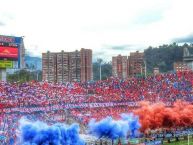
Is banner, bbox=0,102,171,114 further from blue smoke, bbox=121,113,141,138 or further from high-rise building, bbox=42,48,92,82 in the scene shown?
high-rise building, bbox=42,48,92,82

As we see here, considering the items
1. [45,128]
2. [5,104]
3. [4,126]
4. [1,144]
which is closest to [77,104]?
[5,104]

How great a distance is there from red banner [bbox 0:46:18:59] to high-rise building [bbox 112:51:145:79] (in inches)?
3251

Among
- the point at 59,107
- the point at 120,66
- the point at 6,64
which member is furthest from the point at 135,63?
the point at 6,64

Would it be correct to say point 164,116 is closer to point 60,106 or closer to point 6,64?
point 60,106

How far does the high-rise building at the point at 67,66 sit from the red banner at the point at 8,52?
67.6m

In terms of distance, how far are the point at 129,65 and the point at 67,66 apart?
2098cm

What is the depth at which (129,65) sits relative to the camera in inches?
5349

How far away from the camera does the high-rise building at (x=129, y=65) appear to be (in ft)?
435

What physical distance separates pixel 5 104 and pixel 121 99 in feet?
58.1

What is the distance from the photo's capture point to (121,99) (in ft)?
189

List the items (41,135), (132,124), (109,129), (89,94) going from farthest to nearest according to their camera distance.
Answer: (89,94) < (132,124) < (109,129) < (41,135)

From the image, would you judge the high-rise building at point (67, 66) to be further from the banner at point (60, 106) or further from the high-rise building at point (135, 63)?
the banner at point (60, 106)

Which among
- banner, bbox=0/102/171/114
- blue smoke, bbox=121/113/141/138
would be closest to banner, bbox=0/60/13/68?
banner, bbox=0/102/171/114

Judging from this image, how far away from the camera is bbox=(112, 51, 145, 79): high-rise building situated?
132 meters
